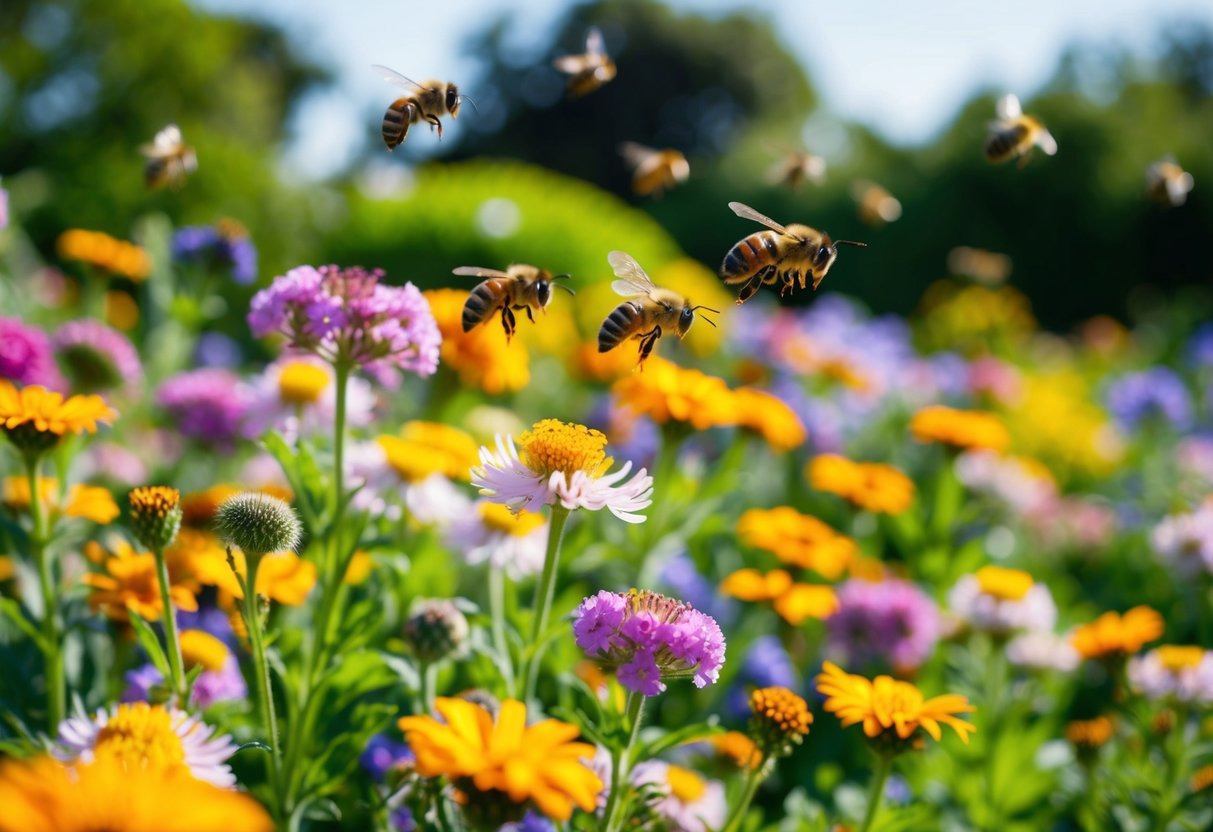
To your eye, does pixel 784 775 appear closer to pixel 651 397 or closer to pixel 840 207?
pixel 651 397

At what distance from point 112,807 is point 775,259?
62.1 inches

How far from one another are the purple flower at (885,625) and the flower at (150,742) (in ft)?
6.69

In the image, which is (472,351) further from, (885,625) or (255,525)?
(885,625)

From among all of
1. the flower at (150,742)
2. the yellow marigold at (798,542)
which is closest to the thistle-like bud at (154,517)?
the flower at (150,742)

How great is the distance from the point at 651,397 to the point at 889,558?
276cm

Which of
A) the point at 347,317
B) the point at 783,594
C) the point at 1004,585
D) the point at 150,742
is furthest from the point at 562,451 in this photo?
the point at 1004,585

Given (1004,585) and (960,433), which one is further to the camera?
(960,433)

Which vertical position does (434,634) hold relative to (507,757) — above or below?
below

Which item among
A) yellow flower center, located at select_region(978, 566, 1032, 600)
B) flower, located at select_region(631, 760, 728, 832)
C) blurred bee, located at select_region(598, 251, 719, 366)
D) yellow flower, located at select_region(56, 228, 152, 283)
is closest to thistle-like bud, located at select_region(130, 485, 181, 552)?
blurred bee, located at select_region(598, 251, 719, 366)

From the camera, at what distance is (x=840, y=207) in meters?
16.3

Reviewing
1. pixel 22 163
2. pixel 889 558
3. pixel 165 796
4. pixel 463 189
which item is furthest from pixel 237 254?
pixel 22 163

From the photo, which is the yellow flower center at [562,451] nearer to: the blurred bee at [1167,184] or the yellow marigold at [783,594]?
the yellow marigold at [783,594]

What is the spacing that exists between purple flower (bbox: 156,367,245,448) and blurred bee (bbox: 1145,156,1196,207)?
8.17 feet

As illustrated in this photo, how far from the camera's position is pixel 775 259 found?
211 cm
